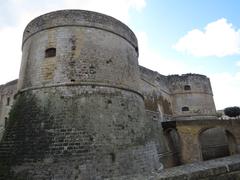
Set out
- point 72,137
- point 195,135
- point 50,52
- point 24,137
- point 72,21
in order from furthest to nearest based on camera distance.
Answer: point 195,135 < point 72,21 < point 50,52 < point 24,137 < point 72,137

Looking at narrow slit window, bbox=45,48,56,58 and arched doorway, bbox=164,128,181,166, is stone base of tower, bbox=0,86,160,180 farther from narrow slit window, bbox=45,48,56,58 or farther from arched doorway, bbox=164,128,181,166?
arched doorway, bbox=164,128,181,166

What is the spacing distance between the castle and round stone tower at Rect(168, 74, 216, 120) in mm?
12375

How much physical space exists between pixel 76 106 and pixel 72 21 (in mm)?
3678

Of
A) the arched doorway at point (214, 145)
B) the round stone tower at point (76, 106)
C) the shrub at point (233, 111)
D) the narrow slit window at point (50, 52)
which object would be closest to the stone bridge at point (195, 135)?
the arched doorway at point (214, 145)

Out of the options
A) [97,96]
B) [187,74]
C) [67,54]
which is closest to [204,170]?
[97,96]

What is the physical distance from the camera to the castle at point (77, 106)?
651cm

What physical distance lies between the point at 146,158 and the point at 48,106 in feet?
14.0

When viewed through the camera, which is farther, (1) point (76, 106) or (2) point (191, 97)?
(2) point (191, 97)

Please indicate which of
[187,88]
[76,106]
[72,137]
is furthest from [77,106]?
[187,88]

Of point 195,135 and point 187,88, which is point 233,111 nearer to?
point 187,88

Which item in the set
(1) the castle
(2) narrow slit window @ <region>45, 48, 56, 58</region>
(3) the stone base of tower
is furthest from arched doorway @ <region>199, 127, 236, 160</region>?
(2) narrow slit window @ <region>45, 48, 56, 58</region>

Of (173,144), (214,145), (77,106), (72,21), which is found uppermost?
(72,21)

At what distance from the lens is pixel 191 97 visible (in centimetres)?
2120

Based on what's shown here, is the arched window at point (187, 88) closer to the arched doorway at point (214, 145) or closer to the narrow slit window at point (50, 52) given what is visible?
the arched doorway at point (214, 145)
